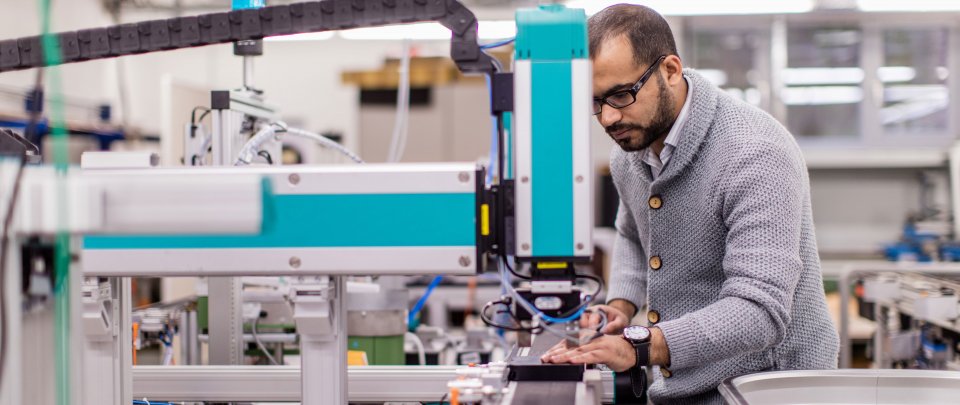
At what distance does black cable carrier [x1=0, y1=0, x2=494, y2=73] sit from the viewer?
39.0 inches

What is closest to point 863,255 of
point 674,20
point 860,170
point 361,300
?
point 860,170

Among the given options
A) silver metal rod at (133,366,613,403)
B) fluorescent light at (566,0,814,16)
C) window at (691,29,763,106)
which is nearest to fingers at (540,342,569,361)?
silver metal rod at (133,366,613,403)

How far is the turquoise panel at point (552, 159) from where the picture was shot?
3.41 feet

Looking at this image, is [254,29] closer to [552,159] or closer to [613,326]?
[552,159]

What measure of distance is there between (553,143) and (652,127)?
0.46 metres

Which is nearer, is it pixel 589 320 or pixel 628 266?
pixel 589 320

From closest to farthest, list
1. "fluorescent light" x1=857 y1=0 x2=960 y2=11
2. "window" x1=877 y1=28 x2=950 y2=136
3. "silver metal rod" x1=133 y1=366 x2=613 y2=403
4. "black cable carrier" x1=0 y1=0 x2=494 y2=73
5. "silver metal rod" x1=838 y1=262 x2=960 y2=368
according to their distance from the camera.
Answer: "black cable carrier" x1=0 y1=0 x2=494 y2=73 < "silver metal rod" x1=133 y1=366 x2=613 y2=403 < "silver metal rod" x1=838 y1=262 x2=960 y2=368 < "fluorescent light" x1=857 y1=0 x2=960 y2=11 < "window" x1=877 y1=28 x2=950 y2=136

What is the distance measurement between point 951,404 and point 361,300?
1357mm

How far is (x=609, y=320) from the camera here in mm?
1573

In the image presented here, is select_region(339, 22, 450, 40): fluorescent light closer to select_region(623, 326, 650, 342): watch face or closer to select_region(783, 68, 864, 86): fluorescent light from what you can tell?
select_region(783, 68, 864, 86): fluorescent light

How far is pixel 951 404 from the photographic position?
4.07 ft

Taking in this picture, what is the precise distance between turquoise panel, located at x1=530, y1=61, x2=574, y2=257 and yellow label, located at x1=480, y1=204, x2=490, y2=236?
0.19 ft

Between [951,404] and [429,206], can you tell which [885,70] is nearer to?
[951,404]

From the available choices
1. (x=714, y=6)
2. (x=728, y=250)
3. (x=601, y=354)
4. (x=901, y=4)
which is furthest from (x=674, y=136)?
(x=901, y=4)
